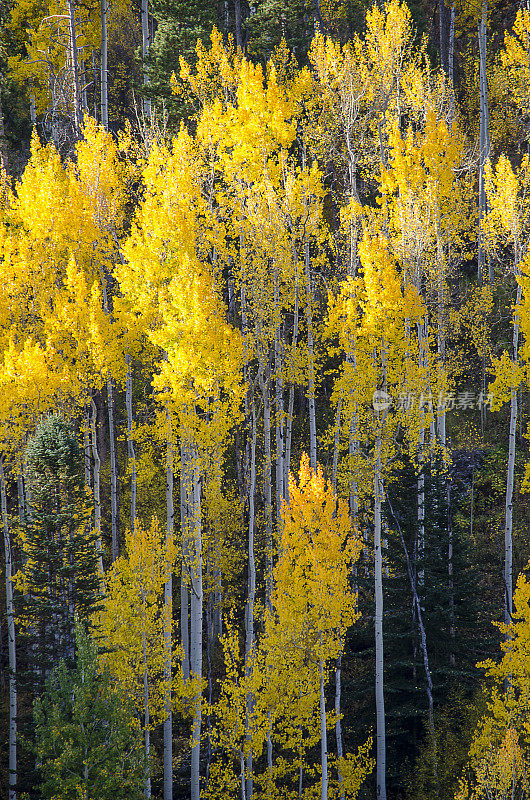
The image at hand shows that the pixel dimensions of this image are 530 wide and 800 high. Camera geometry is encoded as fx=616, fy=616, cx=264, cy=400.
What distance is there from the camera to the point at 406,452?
14.2 metres

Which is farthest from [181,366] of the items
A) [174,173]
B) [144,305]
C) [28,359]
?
[174,173]

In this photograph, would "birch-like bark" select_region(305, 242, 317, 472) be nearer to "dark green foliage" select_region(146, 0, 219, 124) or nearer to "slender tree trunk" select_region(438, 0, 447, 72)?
"dark green foliage" select_region(146, 0, 219, 124)

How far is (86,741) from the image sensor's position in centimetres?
1066

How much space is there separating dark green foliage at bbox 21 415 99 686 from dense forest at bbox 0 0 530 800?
0.21 feet

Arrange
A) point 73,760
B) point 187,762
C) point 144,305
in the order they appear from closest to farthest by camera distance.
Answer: point 73,760
point 144,305
point 187,762

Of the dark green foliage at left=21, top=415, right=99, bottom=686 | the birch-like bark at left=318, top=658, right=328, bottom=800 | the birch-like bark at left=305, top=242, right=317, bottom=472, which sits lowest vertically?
the birch-like bark at left=318, top=658, right=328, bottom=800

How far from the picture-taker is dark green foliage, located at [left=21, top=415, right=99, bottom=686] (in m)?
13.7

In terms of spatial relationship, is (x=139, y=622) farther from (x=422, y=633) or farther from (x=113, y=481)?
(x=422, y=633)

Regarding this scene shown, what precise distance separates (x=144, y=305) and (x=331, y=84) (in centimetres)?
924

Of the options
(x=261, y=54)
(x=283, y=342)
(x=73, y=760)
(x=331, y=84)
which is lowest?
(x=73, y=760)

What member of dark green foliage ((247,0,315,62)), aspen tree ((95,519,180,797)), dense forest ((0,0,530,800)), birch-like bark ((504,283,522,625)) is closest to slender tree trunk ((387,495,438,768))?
dense forest ((0,0,530,800))

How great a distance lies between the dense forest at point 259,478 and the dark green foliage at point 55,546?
0.06 meters

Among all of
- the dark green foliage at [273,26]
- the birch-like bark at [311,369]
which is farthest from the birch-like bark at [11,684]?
the dark green foliage at [273,26]

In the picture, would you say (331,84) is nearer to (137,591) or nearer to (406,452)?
(406,452)
